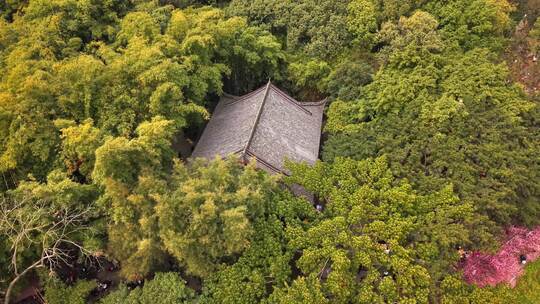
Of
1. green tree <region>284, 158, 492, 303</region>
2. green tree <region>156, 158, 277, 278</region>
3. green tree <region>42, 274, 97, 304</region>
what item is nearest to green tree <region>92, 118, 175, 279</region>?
green tree <region>156, 158, 277, 278</region>

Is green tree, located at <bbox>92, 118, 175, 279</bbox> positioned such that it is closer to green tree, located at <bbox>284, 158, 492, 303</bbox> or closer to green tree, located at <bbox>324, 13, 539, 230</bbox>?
green tree, located at <bbox>284, 158, 492, 303</bbox>

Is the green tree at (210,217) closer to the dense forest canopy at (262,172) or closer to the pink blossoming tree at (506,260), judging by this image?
the dense forest canopy at (262,172)

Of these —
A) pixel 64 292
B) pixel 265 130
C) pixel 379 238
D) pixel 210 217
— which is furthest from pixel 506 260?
pixel 64 292

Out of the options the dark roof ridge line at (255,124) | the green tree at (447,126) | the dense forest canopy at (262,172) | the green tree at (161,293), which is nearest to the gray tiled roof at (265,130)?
the dark roof ridge line at (255,124)

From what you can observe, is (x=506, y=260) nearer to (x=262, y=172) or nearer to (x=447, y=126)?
(x=447, y=126)

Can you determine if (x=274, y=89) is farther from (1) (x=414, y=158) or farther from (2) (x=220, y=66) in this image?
(1) (x=414, y=158)

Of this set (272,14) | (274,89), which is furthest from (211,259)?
(272,14)
